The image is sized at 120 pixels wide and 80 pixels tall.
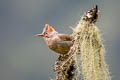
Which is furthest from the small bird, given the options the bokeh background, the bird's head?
the bokeh background

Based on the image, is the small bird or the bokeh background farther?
the bokeh background

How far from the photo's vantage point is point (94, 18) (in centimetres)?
369

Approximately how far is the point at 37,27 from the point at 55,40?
26016 millimetres

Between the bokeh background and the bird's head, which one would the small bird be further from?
the bokeh background

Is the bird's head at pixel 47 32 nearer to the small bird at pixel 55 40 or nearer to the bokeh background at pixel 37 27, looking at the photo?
the small bird at pixel 55 40

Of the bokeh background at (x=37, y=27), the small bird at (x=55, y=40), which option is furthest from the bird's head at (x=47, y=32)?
the bokeh background at (x=37, y=27)

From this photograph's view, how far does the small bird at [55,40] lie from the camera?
504 centimetres

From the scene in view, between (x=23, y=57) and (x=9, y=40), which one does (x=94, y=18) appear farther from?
(x=9, y=40)

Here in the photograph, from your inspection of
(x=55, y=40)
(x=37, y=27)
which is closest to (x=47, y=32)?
(x=55, y=40)

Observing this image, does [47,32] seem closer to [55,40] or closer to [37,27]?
[55,40]

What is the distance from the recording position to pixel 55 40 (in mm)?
5480

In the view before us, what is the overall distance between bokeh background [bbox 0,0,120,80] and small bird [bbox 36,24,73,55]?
18944 millimetres

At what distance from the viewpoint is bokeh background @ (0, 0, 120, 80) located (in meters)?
27.5

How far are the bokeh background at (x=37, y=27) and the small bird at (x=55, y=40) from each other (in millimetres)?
18944
